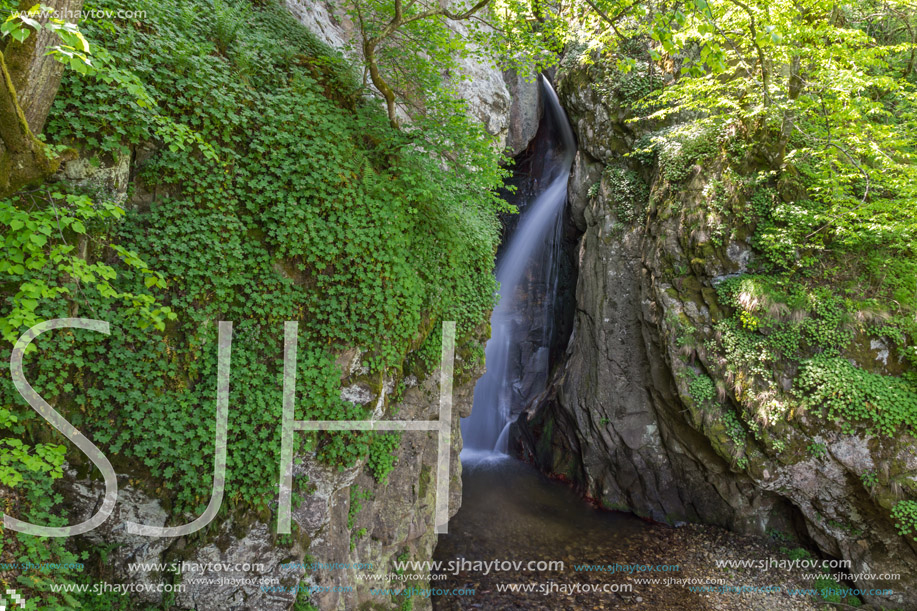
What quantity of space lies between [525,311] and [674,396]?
6698 mm

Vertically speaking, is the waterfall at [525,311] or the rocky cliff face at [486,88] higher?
the rocky cliff face at [486,88]

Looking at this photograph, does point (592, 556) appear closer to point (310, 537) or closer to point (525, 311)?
point (310, 537)

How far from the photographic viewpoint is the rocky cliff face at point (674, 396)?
6570mm

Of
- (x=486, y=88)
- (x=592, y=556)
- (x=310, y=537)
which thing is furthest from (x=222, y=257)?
(x=486, y=88)

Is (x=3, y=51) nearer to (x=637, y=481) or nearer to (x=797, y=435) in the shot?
(x=797, y=435)

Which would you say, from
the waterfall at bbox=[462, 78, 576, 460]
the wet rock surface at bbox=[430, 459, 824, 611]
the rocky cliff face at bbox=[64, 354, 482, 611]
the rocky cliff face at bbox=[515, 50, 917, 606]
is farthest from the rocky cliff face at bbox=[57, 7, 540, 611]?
the waterfall at bbox=[462, 78, 576, 460]

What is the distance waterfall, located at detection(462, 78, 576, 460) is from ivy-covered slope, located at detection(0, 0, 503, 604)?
8.27m

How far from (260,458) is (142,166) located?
3.20 m

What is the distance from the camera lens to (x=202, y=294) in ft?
13.6

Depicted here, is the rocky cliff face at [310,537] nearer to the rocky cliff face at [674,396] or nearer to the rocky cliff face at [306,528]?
the rocky cliff face at [306,528]

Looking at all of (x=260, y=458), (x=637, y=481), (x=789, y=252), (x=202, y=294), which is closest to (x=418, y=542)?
(x=260, y=458)

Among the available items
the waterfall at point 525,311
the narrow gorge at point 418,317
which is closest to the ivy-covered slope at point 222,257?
the narrow gorge at point 418,317

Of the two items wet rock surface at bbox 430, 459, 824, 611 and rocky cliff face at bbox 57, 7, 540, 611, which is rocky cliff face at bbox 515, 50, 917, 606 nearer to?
wet rock surface at bbox 430, 459, 824, 611

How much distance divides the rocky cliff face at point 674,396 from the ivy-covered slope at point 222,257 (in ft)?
18.1
